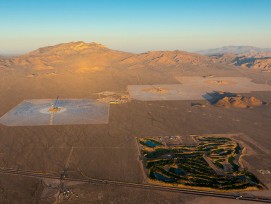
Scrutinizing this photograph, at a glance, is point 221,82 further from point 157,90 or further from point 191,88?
point 157,90

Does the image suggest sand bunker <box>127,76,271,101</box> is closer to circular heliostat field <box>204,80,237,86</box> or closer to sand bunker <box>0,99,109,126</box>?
circular heliostat field <box>204,80,237,86</box>

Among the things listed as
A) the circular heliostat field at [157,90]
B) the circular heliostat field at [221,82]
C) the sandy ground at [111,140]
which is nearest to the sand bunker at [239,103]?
the sandy ground at [111,140]

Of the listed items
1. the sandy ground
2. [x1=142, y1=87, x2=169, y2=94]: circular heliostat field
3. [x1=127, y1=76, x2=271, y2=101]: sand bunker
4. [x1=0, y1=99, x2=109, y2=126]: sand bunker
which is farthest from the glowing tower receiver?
[x1=142, y1=87, x2=169, y2=94]: circular heliostat field

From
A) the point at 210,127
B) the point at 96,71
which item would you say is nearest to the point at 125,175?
the point at 210,127

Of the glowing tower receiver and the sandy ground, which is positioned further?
the glowing tower receiver

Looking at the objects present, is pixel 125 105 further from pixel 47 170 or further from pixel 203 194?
pixel 203 194

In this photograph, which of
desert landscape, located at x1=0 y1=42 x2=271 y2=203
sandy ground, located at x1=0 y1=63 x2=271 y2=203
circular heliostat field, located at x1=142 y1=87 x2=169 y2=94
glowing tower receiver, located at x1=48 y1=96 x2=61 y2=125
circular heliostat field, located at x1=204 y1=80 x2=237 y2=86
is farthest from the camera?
circular heliostat field, located at x1=204 y1=80 x2=237 y2=86
